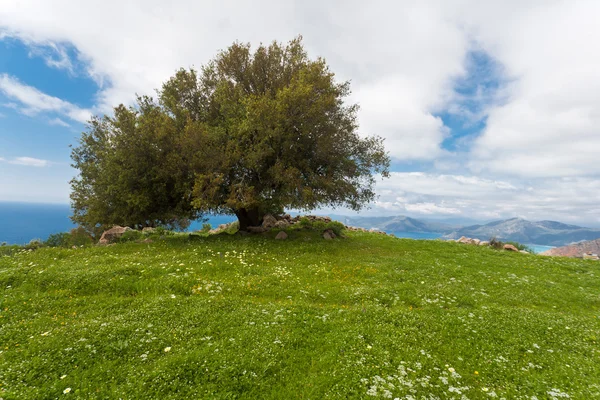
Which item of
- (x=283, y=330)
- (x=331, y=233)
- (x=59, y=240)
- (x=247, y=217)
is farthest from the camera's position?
(x=59, y=240)

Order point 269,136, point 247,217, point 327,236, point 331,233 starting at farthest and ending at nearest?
1. point 247,217
2. point 331,233
3. point 327,236
4. point 269,136

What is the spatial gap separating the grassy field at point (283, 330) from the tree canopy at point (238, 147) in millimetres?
7788

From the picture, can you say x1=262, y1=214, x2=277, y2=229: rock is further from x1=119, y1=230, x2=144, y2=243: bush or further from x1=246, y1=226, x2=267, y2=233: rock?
x1=119, y1=230, x2=144, y2=243: bush

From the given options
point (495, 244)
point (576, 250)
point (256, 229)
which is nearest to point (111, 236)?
point (256, 229)

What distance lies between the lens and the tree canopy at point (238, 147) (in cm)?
2536

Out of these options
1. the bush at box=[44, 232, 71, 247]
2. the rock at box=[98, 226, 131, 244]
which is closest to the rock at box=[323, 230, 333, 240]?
the rock at box=[98, 226, 131, 244]

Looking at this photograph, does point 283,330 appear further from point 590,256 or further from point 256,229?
point 590,256

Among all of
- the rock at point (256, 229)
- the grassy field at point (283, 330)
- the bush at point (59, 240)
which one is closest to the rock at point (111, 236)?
the grassy field at point (283, 330)

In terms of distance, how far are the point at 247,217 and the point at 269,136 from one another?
10.7 m

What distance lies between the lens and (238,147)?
2600cm

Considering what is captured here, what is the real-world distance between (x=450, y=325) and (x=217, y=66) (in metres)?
32.5

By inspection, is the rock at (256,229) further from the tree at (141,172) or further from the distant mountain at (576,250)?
the distant mountain at (576,250)

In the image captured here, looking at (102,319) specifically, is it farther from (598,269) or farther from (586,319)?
(598,269)

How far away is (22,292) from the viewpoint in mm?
14016
